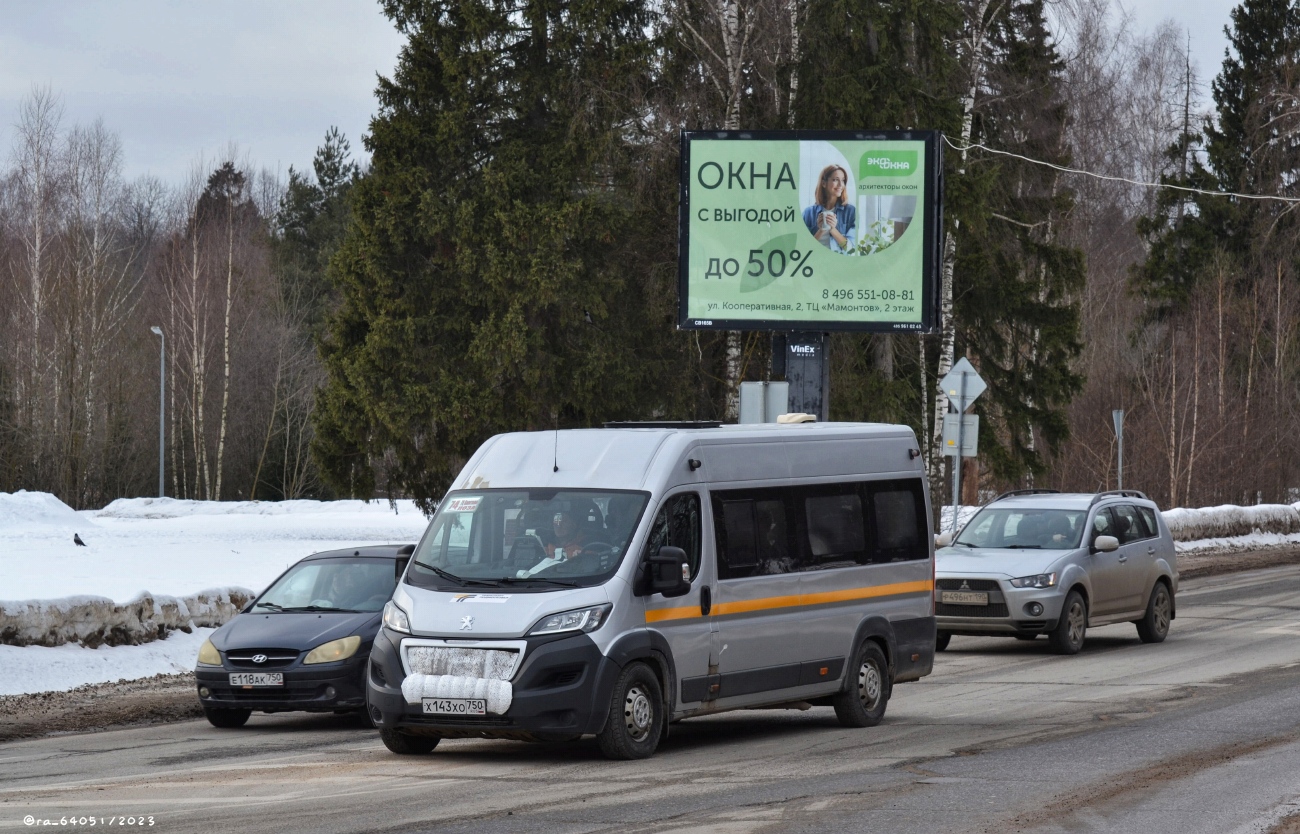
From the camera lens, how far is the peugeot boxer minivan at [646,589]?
10688mm

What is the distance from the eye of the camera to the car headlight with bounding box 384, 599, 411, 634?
11031 mm

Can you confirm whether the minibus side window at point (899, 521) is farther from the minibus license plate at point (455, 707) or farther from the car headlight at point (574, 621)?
the minibus license plate at point (455, 707)

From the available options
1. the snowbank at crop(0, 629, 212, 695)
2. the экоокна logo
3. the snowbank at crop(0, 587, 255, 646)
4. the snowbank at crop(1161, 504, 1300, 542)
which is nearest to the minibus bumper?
the snowbank at crop(0, 629, 212, 695)

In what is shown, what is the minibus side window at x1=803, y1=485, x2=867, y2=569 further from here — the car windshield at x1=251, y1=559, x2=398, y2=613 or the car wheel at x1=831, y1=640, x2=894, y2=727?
the car windshield at x1=251, y1=559, x2=398, y2=613

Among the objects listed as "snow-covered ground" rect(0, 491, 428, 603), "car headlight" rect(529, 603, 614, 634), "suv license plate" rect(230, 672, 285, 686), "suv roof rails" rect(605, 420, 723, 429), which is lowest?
"snow-covered ground" rect(0, 491, 428, 603)

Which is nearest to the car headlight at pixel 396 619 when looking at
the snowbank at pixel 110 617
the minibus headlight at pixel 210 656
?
the minibus headlight at pixel 210 656

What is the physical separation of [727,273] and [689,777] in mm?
16446

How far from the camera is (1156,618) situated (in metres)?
20.0

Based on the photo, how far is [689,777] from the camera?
1023 cm

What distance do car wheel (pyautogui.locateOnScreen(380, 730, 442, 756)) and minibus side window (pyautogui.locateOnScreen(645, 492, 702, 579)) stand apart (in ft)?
6.76

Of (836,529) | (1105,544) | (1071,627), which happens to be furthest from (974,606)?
(836,529)

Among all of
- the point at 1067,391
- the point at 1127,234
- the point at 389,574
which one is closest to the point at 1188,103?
the point at 1127,234

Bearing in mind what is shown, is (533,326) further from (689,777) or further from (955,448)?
(689,777)

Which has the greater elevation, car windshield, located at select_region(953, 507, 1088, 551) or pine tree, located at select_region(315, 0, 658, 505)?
pine tree, located at select_region(315, 0, 658, 505)
